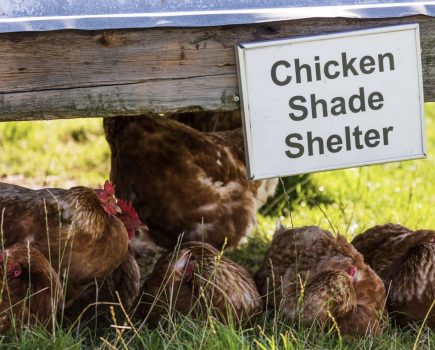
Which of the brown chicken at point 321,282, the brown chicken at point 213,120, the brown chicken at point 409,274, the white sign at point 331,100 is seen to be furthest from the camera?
the brown chicken at point 213,120

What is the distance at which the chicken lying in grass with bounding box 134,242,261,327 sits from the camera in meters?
3.96

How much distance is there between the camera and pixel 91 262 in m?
4.02

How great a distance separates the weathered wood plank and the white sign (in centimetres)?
9

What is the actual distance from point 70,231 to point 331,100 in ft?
3.77

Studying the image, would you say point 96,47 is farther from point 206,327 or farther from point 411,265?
point 411,265

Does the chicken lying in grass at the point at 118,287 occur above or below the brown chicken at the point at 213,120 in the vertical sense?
below

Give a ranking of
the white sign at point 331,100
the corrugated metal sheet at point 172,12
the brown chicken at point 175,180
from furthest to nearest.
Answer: the brown chicken at point 175,180, the white sign at point 331,100, the corrugated metal sheet at point 172,12

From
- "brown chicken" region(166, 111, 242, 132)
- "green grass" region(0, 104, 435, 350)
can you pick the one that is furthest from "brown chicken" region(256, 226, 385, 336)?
"brown chicken" region(166, 111, 242, 132)

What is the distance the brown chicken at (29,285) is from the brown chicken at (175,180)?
1392 mm

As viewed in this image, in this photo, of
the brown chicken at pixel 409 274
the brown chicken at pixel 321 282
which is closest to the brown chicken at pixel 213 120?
the brown chicken at pixel 321 282

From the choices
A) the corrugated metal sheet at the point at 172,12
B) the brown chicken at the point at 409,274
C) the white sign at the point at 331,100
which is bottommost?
the brown chicken at the point at 409,274

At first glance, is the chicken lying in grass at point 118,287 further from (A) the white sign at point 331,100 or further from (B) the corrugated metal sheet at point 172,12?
(B) the corrugated metal sheet at point 172,12

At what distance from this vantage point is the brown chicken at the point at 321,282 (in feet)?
12.7

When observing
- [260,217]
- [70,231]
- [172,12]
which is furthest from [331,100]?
[260,217]
